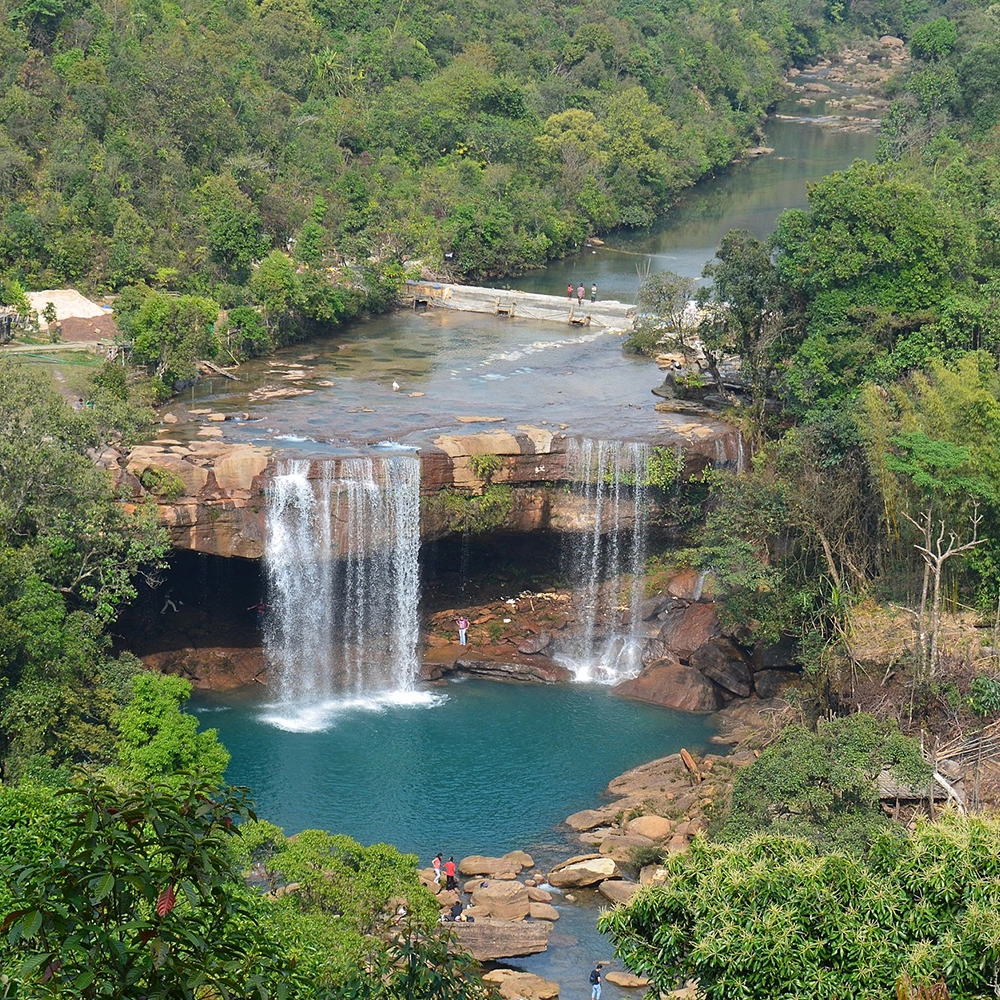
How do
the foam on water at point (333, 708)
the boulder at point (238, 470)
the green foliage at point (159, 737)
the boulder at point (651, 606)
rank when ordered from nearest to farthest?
1. the green foliage at point (159, 737)
2. the foam on water at point (333, 708)
3. the boulder at point (238, 470)
4. the boulder at point (651, 606)

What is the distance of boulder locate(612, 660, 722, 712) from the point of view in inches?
1314

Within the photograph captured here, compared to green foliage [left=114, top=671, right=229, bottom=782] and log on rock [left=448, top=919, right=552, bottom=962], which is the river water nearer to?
log on rock [left=448, top=919, right=552, bottom=962]

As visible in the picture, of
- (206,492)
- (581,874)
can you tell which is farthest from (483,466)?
(581,874)

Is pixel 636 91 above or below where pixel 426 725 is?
above

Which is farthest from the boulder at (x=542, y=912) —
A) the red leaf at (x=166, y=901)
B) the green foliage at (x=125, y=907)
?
the red leaf at (x=166, y=901)

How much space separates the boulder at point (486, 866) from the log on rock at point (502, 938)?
5.50ft

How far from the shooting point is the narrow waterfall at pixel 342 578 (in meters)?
33.8

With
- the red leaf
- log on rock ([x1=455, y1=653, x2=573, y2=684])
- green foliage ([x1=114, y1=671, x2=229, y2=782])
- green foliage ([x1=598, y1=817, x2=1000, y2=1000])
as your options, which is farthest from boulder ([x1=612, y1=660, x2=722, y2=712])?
the red leaf

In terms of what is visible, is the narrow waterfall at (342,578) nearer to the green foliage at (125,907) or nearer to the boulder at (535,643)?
the boulder at (535,643)

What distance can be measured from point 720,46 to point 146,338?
65543 millimetres

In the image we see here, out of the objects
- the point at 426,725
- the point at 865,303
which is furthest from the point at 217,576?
the point at 865,303

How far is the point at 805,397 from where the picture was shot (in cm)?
3588

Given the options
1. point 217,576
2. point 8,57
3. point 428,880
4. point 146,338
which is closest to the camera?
point 428,880

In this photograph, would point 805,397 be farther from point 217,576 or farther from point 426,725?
point 217,576
